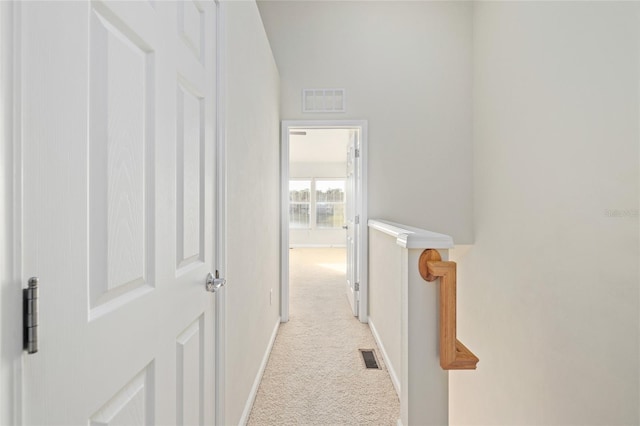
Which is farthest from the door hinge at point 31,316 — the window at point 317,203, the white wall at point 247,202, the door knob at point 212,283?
the window at point 317,203

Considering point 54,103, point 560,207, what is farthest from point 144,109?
point 560,207

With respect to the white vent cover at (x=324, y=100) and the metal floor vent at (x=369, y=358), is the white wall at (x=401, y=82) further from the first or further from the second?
the metal floor vent at (x=369, y=358)

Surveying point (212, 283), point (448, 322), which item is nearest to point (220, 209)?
point (212, 283)

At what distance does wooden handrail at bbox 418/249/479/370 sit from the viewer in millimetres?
1457

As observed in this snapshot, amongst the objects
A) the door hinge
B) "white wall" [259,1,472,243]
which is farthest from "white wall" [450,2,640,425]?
the door hinge

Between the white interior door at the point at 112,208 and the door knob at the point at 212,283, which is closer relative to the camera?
the white interior door at the point at 112,208

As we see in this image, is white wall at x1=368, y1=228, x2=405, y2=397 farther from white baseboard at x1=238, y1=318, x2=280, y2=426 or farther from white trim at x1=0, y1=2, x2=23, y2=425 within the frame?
white trim at x1=0, y1=2, x2=23, y2=425

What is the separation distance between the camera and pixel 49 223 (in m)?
0.50

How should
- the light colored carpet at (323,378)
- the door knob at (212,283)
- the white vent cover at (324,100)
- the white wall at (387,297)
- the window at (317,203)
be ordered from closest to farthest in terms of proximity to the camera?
the door knob at (212,283)
the light colored carpet at (323,378)
the white wall at (387,297)
the white vent cover at (324,100)
the window at (317,203)

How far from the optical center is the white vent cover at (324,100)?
3330 mm

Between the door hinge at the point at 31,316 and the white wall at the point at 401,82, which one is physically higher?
the white wall at the point at 401,82

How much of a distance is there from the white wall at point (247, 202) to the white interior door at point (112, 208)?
362 mm

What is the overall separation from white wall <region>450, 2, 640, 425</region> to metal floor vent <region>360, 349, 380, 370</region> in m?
1.21

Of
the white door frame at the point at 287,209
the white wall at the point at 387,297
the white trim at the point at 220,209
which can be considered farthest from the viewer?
the white door frame at the point at 287,209
